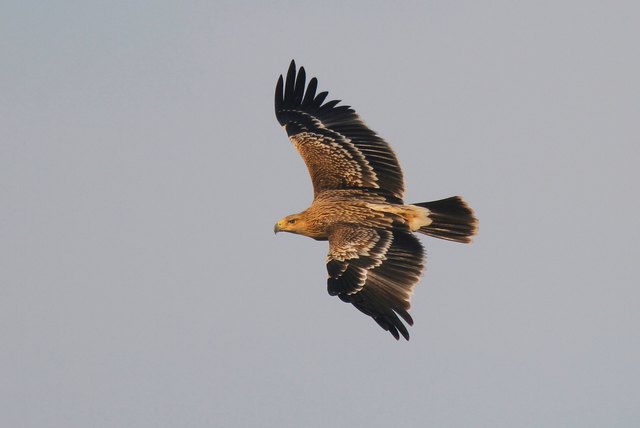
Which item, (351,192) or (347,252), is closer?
(347,252)

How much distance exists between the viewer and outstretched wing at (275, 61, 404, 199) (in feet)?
54.7

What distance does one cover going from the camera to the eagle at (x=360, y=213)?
583 inches

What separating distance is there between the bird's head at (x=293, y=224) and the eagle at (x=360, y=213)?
12 mm

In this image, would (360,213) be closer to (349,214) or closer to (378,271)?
(349,214)

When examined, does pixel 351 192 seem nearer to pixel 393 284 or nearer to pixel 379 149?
pixel 379 149

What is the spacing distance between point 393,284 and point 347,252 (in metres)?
0.73

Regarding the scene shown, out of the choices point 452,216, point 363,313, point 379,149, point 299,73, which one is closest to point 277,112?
point 299,73

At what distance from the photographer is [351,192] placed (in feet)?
54.3

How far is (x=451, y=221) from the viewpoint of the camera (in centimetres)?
1611

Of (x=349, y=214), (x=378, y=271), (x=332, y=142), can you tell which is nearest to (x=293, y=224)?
(x=349, y=214)

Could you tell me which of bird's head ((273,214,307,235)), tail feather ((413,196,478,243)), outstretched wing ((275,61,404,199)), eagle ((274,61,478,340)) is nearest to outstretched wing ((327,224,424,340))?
eagle ((274,61,478,340))

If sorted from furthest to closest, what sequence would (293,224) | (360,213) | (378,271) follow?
(293,224)
(360,213)
(378,271)

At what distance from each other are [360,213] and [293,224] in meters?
0.96

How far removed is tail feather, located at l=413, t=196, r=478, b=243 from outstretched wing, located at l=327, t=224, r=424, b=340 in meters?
0.59
